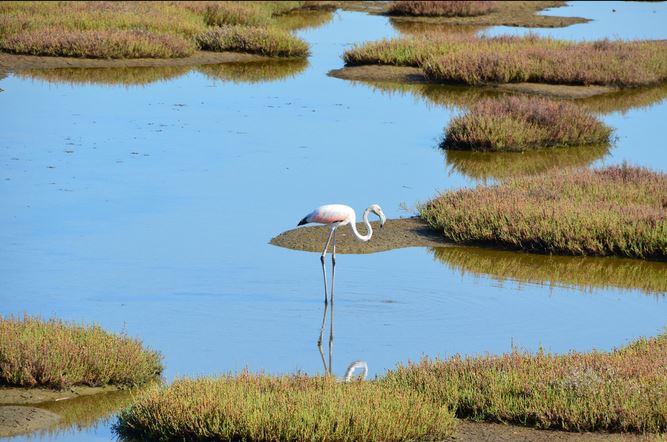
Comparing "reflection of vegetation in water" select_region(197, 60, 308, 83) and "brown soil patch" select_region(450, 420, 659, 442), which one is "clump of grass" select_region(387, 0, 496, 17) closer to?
"reflection of vegetation in water" select_region(197, 60, 308, 83)

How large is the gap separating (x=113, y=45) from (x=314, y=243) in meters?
16.6

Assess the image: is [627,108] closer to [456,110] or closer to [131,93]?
[456,110]

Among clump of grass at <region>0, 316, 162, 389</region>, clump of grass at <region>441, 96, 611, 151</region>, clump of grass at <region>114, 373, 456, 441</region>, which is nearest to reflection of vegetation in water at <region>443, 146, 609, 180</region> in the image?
clump of grass at <region>441, 96, 611, 151</region>

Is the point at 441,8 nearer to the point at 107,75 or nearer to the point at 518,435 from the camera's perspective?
the point at 107,75

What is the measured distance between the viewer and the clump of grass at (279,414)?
8398 millimetres

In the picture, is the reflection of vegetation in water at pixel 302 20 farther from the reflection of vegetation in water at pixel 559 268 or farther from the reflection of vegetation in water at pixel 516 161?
the reflection of vegetation in water at pixel 559 268

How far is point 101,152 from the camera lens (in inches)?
822

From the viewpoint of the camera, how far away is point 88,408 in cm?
959

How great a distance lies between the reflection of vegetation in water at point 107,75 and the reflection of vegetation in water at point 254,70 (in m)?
0.82

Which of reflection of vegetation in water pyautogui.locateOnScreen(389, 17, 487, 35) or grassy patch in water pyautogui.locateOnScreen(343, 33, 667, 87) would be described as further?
reflection of vegetation in water pyautogui.locateOnScreen(389, 17, 487, 35)

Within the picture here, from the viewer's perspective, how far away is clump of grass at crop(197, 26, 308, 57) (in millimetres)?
32562

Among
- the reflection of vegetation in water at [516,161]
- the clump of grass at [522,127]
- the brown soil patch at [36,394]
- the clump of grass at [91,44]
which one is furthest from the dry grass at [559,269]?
the clump of grass at [91,44]

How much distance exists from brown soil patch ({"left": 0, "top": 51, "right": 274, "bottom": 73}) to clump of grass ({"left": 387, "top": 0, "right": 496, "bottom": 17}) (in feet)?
40.1

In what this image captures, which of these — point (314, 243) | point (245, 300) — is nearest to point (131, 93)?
point (314, 243)
